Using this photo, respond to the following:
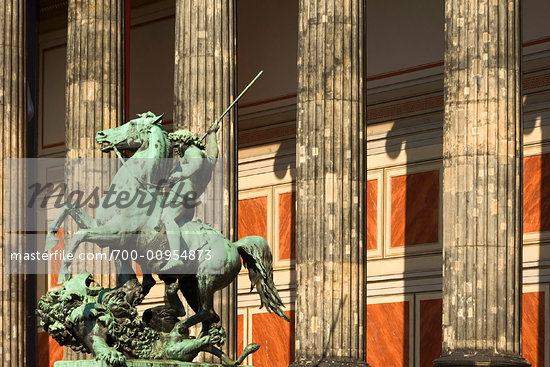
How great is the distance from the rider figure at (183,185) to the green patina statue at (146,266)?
1cm

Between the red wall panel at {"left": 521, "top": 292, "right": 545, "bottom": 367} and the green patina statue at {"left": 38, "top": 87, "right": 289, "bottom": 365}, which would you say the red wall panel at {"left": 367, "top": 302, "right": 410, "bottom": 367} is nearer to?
the red wall panel at {"left": 521, "top": 292, "right": 545, "bottom": 367}

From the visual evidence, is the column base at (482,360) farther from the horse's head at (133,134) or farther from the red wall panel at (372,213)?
the horse's head at (133,134)

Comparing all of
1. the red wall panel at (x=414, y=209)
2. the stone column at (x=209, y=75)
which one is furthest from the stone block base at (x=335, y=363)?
the red wall panel at (x=414, y=209)

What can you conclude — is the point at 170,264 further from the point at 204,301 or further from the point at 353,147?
the point at 353,147

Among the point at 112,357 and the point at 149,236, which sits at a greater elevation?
the point at 149,236

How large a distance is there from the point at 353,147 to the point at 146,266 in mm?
12948

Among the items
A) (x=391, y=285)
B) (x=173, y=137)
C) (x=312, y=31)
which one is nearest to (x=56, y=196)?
(x=391, y=285)

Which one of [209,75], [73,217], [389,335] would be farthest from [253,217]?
[73,217]

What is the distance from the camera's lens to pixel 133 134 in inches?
730

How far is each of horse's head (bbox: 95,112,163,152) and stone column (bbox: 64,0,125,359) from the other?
52.4ft

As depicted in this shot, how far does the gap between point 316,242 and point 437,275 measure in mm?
8358

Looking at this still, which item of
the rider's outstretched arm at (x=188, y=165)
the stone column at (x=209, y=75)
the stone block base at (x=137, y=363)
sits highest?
the stone column at (x=209, y=75)

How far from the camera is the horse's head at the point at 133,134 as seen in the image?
60.8 ft

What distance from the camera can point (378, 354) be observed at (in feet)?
128
